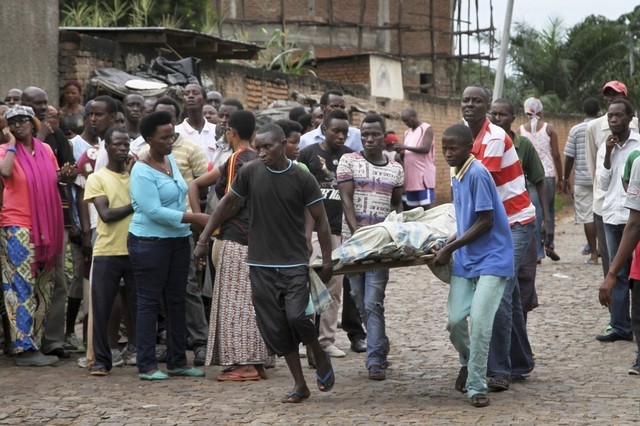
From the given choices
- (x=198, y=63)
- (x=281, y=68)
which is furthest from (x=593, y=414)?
(x=281, y=68)

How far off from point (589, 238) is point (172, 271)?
27.2ft

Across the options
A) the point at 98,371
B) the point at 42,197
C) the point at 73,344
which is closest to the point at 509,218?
the point at 98,371

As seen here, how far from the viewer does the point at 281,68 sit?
2330 cm

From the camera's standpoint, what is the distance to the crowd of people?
7.64 meters

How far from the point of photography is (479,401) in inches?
293

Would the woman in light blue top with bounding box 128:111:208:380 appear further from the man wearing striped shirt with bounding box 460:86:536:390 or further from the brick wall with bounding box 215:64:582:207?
the brick wall with bounding box 215:64:582:207

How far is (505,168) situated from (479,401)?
1.64 metres

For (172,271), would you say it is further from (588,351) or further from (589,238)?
(589,238)

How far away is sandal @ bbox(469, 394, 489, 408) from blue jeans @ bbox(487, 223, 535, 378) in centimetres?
53

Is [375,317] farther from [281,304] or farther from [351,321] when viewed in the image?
[351,321]

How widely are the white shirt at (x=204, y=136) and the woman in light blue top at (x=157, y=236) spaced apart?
1906 mm

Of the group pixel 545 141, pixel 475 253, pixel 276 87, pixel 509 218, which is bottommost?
pixel 475 253

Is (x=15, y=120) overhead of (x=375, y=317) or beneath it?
overhead

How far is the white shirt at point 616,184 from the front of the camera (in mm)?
9742
